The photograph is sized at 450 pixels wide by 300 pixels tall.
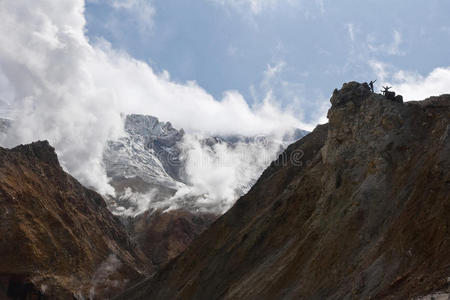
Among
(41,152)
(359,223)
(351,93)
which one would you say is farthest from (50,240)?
(359,223)

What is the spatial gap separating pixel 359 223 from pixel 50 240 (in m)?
77.1

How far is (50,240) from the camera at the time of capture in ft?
289

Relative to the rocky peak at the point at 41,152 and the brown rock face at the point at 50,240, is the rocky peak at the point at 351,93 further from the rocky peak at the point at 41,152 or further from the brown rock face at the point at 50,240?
the rocky peak at the point at 41,152

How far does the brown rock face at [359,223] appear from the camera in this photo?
19469 mm

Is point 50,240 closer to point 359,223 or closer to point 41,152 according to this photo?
point 41,152

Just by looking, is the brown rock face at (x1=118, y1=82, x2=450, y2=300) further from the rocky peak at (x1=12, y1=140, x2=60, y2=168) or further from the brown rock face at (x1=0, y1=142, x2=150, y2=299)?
the rocky peak at (x1=12, y1=140, x2=60, y2=168)

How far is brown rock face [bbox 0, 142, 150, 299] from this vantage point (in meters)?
79.9

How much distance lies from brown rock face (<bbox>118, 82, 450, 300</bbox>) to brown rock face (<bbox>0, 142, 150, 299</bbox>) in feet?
126

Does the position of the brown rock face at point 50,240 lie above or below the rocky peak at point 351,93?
above

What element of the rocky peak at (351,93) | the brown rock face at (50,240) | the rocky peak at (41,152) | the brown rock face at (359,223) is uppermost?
the rocky peak at (41,152)

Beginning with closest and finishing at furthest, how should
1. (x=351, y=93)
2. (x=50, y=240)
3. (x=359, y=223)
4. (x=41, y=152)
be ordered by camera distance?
(x=359, y=223)
(x=351, y=93)
(x=50, y=240)
(x=41, y=152)

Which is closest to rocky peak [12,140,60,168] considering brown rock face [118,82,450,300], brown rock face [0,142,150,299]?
brown rock face [0,142,150,299]

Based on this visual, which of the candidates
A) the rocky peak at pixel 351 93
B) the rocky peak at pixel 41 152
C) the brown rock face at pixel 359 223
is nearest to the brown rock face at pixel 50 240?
the rocky peak at pixel 41 152

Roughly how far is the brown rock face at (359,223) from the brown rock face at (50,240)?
3839cm
